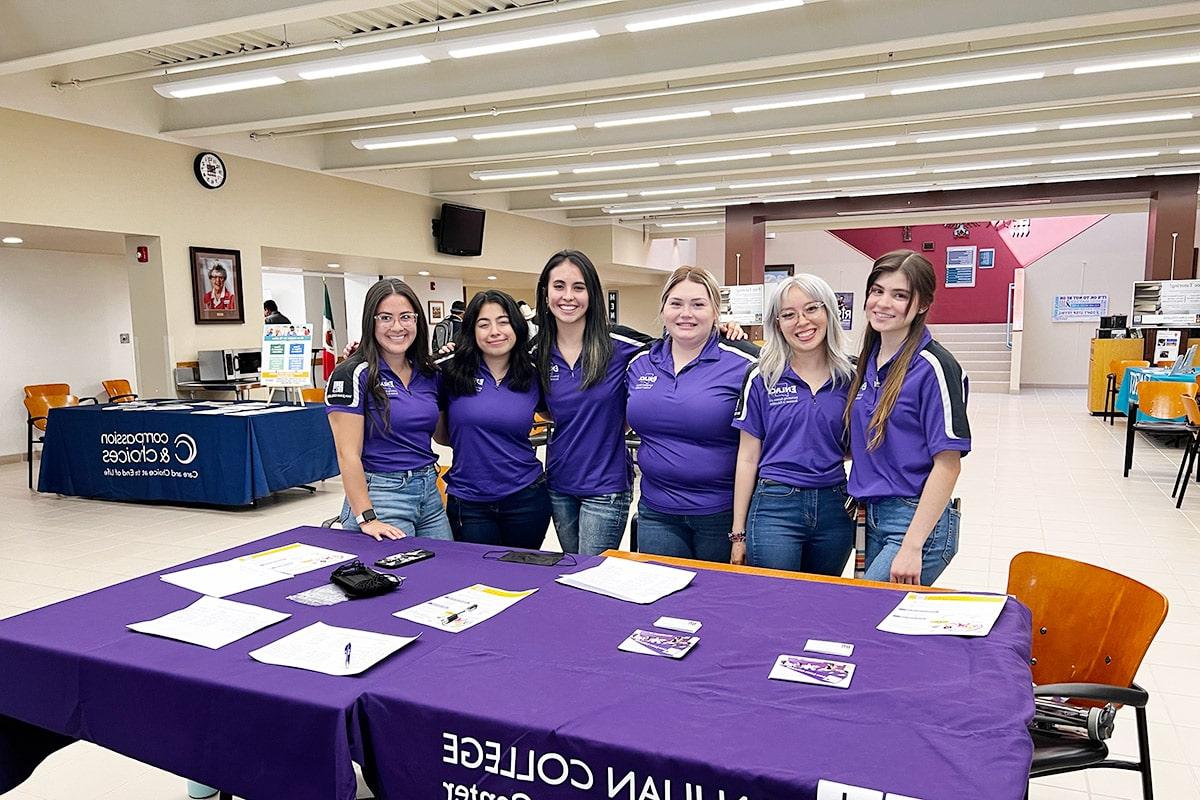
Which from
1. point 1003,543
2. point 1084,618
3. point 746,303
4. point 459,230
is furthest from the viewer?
point 746,303

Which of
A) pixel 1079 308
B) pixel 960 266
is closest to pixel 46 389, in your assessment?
pixel 960 266

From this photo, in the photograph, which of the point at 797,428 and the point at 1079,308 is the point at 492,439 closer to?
the point at 797,428

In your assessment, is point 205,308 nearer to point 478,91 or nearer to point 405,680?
point 478,91

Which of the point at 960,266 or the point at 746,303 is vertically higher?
the point at 960,266

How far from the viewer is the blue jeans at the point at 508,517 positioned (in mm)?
2779

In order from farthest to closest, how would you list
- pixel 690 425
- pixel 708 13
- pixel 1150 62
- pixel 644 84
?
pixel 644 84
pixel 1150 62
pixel 708 13
pixel 690 425

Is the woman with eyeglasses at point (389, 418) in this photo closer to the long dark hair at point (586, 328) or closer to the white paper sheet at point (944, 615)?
the long dark hair at point (586, 328)

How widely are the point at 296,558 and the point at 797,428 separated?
154cm

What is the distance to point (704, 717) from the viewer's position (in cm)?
133

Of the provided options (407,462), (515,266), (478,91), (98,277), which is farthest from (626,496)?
(515,266)

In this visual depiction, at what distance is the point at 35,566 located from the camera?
4.93 meters

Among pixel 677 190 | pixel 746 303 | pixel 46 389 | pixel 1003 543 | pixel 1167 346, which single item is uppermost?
pixel 677 190

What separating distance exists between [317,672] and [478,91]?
622 centimetres

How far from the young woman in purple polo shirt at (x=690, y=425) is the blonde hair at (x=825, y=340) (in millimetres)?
122
